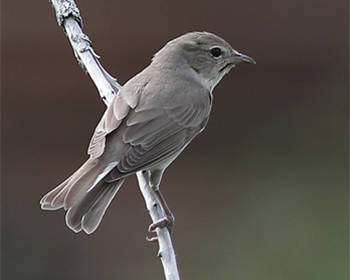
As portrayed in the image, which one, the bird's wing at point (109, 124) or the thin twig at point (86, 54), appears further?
the thin twig at point (86, 54)

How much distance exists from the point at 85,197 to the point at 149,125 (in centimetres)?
63

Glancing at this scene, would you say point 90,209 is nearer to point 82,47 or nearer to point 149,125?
point 149,125

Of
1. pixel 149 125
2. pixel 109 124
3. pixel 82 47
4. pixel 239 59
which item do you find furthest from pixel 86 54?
pixel 239 59

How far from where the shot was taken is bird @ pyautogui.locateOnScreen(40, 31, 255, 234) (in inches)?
141

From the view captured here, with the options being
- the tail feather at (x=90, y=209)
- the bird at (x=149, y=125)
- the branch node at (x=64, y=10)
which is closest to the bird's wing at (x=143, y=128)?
the bird at (x=149, y=125)

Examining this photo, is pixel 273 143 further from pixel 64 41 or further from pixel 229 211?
pixel 64 41

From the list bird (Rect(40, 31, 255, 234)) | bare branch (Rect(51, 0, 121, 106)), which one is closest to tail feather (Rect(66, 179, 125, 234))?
bird (Rect(40, 31, 255, 234))

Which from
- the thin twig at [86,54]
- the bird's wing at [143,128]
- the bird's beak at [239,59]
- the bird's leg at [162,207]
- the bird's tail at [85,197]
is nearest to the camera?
the bird's tail at [85,197]

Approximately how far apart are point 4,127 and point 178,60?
271 cm

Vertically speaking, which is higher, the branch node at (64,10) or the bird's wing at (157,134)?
the branch node at (64,10)

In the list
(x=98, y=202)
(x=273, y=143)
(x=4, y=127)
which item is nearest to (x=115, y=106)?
(x=98, y=202)

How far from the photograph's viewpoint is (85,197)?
3580 millimetres

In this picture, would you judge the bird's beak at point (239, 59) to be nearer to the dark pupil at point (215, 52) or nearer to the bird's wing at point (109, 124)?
the dark pupil at point (215, 52)

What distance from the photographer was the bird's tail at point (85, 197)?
3.50 m
